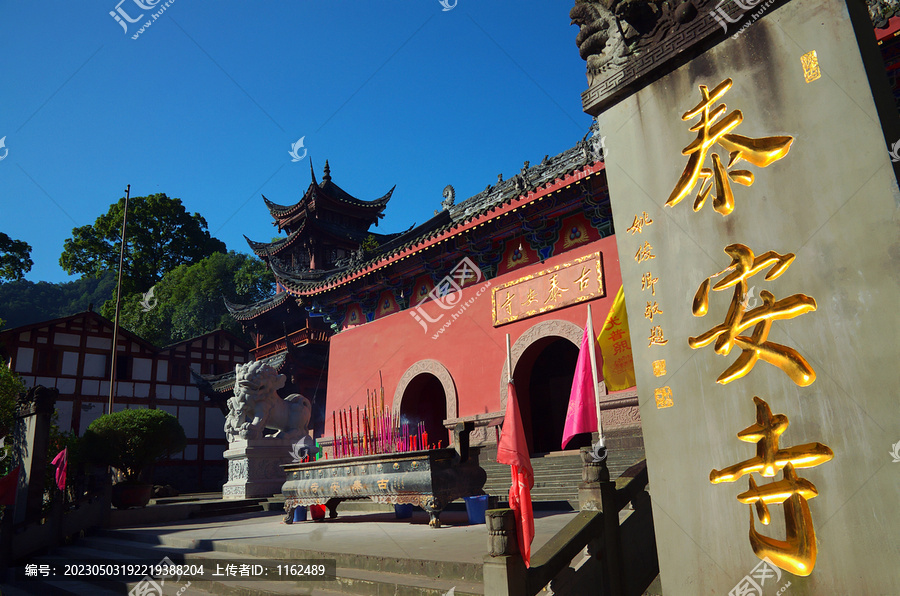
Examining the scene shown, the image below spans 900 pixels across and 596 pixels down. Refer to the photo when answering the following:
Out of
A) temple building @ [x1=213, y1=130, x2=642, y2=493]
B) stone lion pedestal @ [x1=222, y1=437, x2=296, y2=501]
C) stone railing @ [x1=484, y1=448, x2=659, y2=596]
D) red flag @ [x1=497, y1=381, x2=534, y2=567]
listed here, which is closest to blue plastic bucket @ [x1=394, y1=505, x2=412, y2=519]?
temple building @ [x1=213, y1=130, x2=642, y2=493]

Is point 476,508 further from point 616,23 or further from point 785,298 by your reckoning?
point 616,23

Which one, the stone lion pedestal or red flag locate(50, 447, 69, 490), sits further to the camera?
the stone lion pedestal

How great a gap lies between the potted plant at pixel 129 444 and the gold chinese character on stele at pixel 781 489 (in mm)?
10354

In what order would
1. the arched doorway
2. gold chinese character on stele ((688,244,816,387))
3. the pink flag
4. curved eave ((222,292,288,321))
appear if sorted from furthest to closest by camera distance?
curved eave ((222,292,288,321)) → the arched doorway → the pink flag → gold chinese character on stele ((688,244,816,387))

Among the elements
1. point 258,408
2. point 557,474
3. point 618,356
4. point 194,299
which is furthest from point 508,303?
point 194,299

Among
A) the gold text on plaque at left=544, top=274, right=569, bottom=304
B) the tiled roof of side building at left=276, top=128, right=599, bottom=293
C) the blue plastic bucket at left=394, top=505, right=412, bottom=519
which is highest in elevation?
the tiled roof of side building at left=276, top=128, right=599, bottom=293

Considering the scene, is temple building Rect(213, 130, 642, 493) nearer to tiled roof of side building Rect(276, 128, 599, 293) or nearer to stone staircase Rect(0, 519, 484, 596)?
tiled roof of side building Rect(276, 128, 599, 293)

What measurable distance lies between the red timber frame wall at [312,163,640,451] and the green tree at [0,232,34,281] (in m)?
18.4

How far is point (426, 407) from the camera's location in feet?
40.6

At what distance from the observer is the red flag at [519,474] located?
344cm

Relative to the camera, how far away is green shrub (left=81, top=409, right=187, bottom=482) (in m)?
10.4

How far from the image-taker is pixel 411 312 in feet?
39.2

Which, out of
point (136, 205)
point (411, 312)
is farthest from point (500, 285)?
point (136, 205)

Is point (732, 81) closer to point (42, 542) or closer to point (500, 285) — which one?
point (500, 285)
